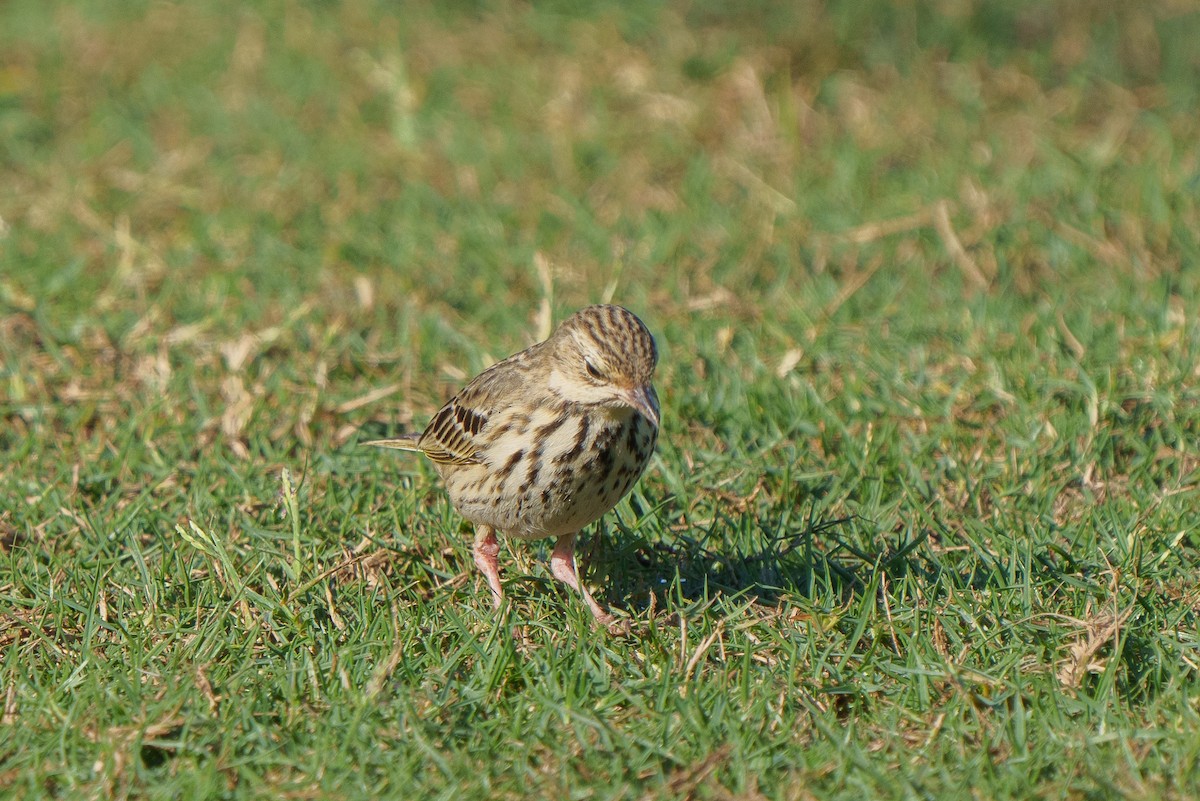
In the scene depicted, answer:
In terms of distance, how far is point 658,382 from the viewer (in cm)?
745

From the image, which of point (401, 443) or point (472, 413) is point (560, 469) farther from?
point (401, 443)

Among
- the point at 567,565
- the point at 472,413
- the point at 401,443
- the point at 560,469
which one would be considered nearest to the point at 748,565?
the point at 567,565

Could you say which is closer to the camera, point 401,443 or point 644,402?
point 644,402

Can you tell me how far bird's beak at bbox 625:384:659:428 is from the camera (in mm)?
5258

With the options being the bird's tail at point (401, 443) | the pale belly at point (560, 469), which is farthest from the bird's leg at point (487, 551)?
the bird's tail at point (401, 443)

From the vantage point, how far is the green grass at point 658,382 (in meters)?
4.89

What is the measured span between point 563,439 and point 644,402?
362 millimetres

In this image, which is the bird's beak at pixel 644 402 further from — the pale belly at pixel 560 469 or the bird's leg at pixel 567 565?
the bird's leg at pixel 567 565

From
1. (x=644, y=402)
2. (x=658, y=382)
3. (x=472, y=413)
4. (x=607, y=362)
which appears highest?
(x=607, y=362)

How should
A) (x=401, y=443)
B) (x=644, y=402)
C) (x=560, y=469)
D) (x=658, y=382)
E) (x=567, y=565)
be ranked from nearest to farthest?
A: (x=644, y=402) → (x=560, y=469) → (x=567, y=565) → (x=401, y=443) → (x=658, y=382)

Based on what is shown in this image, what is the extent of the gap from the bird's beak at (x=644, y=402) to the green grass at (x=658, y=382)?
2.48 ft

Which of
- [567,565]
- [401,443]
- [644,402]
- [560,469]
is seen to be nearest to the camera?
[644,402]

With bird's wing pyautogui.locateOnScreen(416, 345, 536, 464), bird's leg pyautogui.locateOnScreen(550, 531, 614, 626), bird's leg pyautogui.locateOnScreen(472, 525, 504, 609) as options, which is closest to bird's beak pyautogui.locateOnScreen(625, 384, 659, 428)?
bird's wing pyautogui.locateOnScreen(416, 345, 536, 464)

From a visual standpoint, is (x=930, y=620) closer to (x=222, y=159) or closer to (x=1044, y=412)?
(x=1044, y=412)
